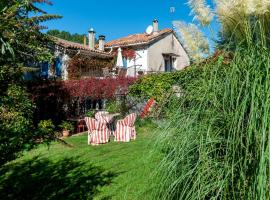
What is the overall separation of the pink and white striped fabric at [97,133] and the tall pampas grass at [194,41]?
8.08m

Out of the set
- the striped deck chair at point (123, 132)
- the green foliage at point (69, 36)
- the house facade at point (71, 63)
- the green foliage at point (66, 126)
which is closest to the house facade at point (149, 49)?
the house facade at point (71, 63)

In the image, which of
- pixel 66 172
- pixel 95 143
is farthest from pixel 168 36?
pixel 66 172

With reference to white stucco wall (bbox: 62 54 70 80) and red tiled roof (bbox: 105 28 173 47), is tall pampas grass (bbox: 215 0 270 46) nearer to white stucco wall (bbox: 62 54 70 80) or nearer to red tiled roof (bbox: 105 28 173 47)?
white stucco wall (bbox: 62 54 70 80)

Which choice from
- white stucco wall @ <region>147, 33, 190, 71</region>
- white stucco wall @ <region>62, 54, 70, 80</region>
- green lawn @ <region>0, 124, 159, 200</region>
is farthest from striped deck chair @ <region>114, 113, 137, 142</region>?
white stucco wall @ <region>147, 33, 190, 71</region>

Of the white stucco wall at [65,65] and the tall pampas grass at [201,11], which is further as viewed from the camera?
the white stucco wall at [65,65]

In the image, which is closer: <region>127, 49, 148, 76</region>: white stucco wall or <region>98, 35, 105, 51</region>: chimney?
<region>98, 35, 105, 51</region>: chimney

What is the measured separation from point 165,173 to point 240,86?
0.89 m

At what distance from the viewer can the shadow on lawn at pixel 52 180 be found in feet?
18.2

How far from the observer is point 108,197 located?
507cm

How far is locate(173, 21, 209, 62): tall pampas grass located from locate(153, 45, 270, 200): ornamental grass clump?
0.31 metres

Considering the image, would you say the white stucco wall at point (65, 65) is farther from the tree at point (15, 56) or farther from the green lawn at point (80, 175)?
the tree at point (15, 56)

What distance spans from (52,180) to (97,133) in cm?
488

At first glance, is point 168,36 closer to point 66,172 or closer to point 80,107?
point 80,107

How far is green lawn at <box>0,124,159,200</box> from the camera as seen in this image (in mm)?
5273
